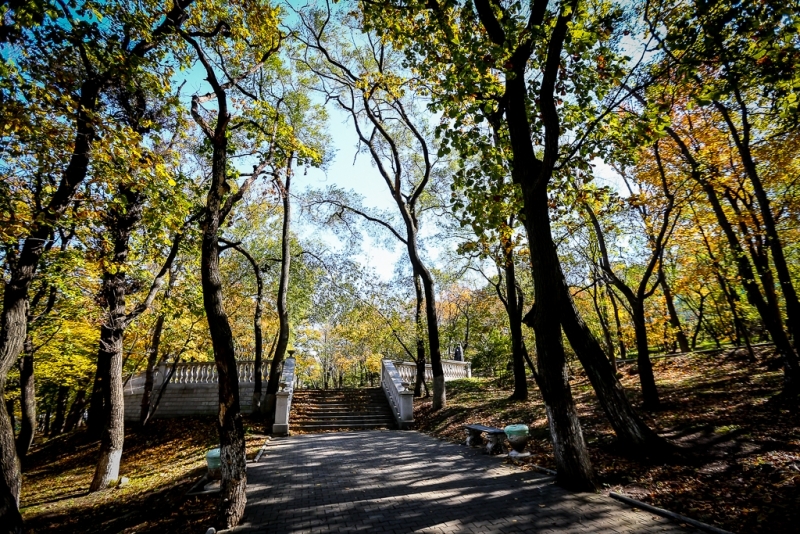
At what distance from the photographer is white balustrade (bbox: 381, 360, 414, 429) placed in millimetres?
A: 13406

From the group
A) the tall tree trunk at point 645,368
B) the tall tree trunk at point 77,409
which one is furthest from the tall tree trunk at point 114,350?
the tall tree trunk at point 77,409

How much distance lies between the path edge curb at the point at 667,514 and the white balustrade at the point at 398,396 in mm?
8804

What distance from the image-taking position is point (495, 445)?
832 centimetres

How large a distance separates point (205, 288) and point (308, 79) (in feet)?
43.1

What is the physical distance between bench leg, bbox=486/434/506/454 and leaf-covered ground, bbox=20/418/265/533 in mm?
5567

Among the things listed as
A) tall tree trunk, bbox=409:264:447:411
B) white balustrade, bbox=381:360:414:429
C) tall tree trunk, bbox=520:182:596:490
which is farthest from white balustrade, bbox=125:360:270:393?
tall tree trunk, bbox=520:182:596:490

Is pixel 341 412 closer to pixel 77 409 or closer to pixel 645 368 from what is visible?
pixel 645 368

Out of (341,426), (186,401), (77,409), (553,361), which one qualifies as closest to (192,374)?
(186,401)

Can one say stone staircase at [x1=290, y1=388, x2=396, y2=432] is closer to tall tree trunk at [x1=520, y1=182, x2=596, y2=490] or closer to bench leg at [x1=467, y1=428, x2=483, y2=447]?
bench leg at [x1=467, y1=428, x2=483, y2=447]

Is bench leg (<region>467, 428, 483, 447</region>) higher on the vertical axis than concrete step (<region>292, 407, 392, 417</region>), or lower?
lower

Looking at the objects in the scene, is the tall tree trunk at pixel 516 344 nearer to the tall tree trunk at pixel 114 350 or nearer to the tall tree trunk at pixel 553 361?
the tall tree trunk at pixel 553 361

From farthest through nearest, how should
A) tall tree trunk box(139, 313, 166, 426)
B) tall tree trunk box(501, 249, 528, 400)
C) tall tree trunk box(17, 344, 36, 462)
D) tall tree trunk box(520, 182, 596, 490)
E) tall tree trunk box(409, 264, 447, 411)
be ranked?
1. tall tree trunk box(409, 264, 447, 411)
2. tall tree trunk box(139, 313, 166, 426)
3. tall tree trunk box(501, 249, 528, 400)
4. tall tree trunk box(17, 344, 36, 462)
5. tall tree trunk box(520, 182, 596, 490)

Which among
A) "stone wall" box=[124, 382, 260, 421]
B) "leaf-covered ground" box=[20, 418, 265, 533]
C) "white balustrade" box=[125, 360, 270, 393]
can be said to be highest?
"white balustrade" box=[125, 360, 270, 393]

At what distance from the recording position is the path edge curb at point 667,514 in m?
4.11
